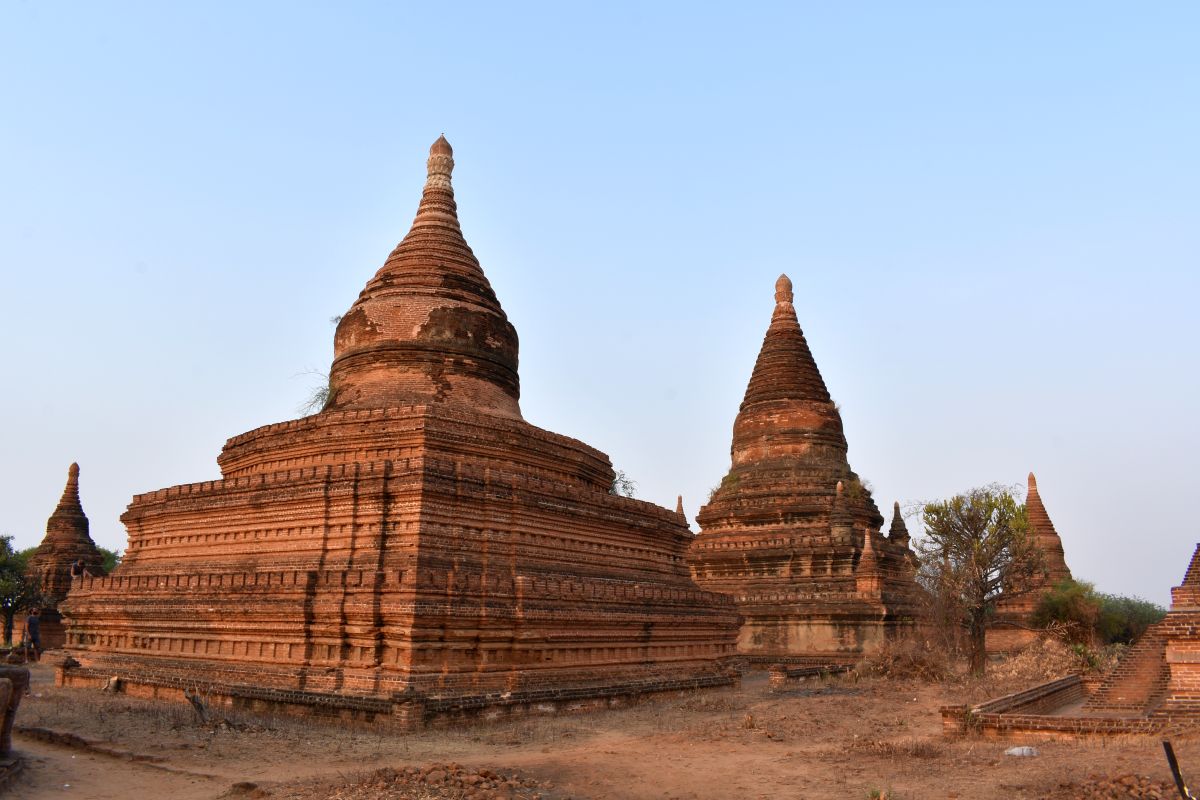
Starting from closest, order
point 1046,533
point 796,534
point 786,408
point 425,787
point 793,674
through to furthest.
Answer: point 425,787 < point 793,674 < point 796,534 < point 786,408 < point 1046,533

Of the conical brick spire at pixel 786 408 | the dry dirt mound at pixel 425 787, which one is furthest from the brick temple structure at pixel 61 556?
the dry dirt mound at pixel 425 787

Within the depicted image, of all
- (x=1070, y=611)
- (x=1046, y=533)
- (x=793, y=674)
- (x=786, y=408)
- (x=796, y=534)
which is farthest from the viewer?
(x=1046, y=533)

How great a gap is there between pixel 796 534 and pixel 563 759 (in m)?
20.4

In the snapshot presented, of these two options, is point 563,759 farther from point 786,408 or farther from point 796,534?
point 786,408

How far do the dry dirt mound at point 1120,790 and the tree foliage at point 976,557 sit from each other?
16.7 metres

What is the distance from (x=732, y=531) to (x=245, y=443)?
17.3 metres

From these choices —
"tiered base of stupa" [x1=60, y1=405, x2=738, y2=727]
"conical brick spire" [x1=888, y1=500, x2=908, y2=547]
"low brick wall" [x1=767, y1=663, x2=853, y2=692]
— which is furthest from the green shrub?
"tiered base of stupa" [x1=60, y1=405, x2=738, y2=727]

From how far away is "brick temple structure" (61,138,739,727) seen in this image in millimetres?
15609

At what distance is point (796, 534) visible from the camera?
103 ft

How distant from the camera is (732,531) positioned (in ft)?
109

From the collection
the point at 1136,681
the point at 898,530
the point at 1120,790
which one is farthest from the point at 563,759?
the point at 898,530

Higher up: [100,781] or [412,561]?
[412,561]

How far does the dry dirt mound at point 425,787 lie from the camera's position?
30.1ft

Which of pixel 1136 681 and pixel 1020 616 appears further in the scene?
pixel 1020 616
